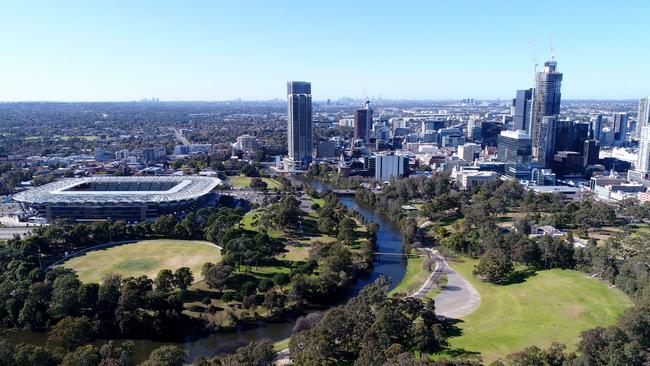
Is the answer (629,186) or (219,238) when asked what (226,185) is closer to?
(219,238)

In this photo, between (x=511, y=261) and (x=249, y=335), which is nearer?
(x=249, y=335)

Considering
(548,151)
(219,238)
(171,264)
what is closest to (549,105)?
(548,151)

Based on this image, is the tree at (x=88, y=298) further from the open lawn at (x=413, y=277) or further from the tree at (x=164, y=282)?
the open lawn at (x=413, y=277)

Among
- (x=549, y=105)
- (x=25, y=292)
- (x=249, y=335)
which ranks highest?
(x=549, y=105)

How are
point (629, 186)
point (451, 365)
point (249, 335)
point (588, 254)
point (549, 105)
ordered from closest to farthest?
point (451, 365) < point (249, 335) < point (588, 254) < point (629, 186) < point (549, 105)

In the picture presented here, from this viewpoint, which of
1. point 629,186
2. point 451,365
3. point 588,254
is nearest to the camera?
point 451,365

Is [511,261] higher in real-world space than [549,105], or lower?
lower

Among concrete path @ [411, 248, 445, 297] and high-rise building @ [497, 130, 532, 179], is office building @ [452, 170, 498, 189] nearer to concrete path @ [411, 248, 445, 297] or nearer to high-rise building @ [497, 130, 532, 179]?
high-rise building @ [497, 130, 532, 179]

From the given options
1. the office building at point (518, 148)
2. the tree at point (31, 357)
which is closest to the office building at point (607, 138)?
the office building at point (518, 148)
